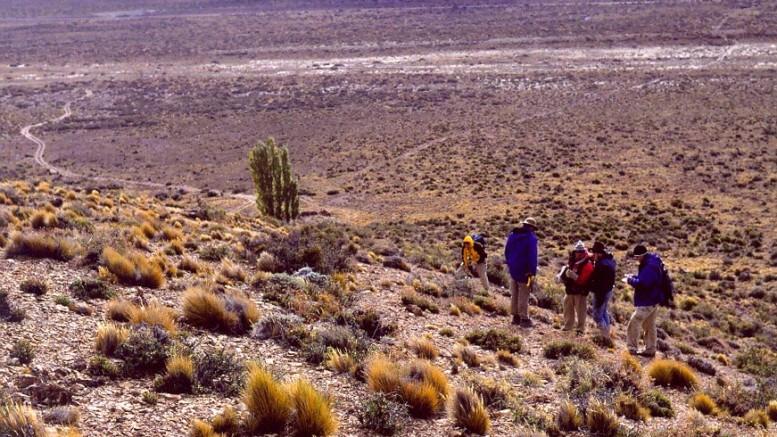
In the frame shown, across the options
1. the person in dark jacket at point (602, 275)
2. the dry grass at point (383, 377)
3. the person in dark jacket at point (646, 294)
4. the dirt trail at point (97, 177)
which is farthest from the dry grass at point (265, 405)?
the dirt trail at point (97, 177)

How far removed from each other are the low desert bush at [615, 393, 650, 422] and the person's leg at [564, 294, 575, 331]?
345 centimetres

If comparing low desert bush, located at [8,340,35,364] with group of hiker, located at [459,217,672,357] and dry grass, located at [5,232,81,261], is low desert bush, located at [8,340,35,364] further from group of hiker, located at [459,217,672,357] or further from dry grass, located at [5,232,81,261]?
group of hiker, located at [459,217,672,357]

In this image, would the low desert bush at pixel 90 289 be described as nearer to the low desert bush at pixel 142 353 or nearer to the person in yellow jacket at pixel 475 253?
the low desert bush at pixel 142 353

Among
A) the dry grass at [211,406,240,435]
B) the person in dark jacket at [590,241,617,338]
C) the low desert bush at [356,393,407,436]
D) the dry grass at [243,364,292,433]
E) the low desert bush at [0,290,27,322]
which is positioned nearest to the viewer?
the dry grass at [211,406,240,435]

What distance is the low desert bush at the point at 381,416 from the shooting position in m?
6.52

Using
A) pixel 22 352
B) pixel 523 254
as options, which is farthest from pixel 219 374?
pixel 523 254

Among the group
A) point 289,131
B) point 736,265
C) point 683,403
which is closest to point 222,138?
point 289,131

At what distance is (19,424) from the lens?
5305 millimetres

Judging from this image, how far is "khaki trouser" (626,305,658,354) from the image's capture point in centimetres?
1048

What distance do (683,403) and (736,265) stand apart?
16.0 m

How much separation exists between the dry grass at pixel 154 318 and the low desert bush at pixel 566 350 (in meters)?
5.18

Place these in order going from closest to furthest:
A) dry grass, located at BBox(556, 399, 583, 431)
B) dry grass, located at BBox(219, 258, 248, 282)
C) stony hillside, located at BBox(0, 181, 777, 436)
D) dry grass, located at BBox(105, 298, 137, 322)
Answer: stony hillside, located at BBox(0, 181, 777, 436) → dry grass, located at BBox(556, 399, 583, 431) → dry grass, located at BBox(105, 298, 137, 322) → dry grass, located at BBox(219, 258, 248, 282)

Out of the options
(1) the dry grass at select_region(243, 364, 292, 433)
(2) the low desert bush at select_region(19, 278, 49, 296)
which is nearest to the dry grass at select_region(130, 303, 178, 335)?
(2) the low desert bush at select_region(19, 278, 49, 296)

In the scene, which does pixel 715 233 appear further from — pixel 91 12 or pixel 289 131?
pixel 91 12
